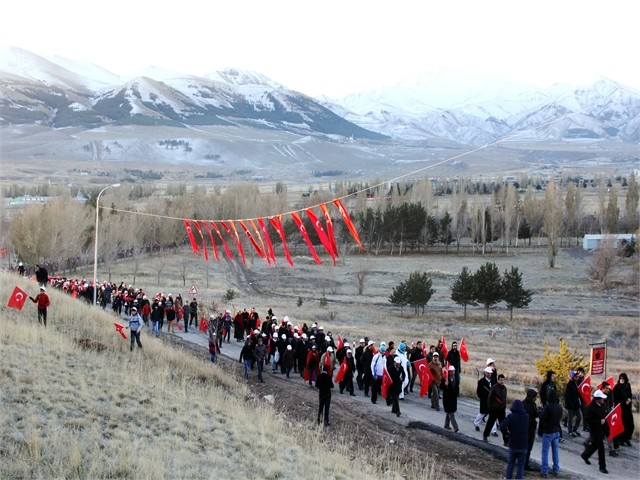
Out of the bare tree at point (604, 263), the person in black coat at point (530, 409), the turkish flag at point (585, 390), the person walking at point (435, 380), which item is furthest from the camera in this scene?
the bare tree at point (604, 263)

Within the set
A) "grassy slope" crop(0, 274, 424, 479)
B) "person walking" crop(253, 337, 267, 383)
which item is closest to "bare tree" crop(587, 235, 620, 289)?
"person walking" crop(253, 337, 267, 383)

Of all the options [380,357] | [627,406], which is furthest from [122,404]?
[627,406]

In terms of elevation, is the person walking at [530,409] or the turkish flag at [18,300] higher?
the turkish flag at [18,300]

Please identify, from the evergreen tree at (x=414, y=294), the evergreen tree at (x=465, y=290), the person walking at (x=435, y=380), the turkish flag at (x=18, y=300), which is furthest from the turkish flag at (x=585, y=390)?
the evergreen tree at (x=414, y=294)

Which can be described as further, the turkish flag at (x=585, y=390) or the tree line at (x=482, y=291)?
the tree line at (x=482, y=291)

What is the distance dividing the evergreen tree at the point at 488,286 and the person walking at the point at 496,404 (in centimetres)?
3462

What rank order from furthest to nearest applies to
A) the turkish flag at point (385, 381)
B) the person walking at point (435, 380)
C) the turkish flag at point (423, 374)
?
the turkish flag at point (423, 374) → the turkish flag at point (385, 381) → the person walking at point (435, 380)

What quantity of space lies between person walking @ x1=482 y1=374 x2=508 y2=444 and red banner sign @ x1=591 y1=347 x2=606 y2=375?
4.62 meters

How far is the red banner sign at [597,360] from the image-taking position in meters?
17.8

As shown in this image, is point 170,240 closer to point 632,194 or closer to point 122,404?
point 632,194

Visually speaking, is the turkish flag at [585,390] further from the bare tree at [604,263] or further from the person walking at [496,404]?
the bare tree at [604,263]

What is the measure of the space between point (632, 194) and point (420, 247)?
3025cm

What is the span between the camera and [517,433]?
1154cm

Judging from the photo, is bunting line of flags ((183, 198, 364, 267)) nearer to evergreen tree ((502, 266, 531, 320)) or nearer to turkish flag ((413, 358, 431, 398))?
turkish flag ((413, 358, 431, 398))
